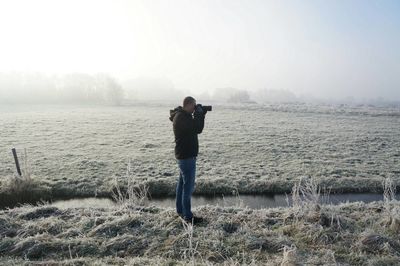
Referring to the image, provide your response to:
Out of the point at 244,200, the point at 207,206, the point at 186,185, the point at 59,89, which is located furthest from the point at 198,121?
the point at 59,89

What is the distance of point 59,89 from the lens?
8200 centimetres

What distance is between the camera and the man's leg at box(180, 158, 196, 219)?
7980mm

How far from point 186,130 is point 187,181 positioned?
1286 millimetres

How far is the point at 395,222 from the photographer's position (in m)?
8.35

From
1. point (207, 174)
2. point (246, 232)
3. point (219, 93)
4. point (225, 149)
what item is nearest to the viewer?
point (246, 232)

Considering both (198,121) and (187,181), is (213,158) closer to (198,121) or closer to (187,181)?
(187,181)

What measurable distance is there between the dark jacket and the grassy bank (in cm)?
177

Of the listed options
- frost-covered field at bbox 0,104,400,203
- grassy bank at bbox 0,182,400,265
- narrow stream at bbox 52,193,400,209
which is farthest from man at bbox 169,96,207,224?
frost-covered field at bbox 0,104,400,203

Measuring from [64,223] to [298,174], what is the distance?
450 inches

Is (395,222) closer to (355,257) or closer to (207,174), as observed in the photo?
(355,257)

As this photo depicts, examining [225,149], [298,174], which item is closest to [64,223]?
[298,174]

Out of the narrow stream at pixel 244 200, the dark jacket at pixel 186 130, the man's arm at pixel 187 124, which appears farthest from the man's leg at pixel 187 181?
the narrow stream at pixel 244 200

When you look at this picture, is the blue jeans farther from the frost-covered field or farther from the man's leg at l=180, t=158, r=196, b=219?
the frost-covered field

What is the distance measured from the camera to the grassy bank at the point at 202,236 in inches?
270
